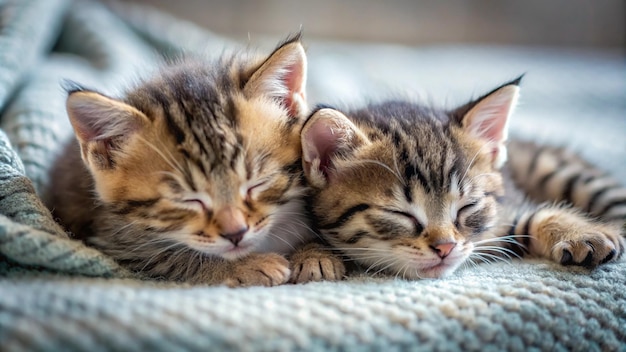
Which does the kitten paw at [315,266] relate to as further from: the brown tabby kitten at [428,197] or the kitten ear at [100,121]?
the kitten ear at [100,121]

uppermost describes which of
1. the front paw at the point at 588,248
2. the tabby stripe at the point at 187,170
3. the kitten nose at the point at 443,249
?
the tabby stripe at the point at 187,170

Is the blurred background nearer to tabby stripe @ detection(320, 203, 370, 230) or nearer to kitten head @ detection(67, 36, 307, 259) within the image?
kitten head @ detection(67, 36, 307, 259)

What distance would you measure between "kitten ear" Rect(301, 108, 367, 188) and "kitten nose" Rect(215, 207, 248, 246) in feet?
0.67

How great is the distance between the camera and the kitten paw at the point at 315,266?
1.02 meters

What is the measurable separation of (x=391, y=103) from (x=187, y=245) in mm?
633

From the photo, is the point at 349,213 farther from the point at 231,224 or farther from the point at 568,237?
the point at 568,237

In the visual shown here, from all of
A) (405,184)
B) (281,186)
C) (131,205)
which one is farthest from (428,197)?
(131,205)

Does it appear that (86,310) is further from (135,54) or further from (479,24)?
(479,24)

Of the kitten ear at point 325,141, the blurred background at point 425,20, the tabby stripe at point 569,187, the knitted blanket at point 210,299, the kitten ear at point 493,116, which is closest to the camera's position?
the knitted blanket at point 210,299

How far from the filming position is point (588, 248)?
3.48ft

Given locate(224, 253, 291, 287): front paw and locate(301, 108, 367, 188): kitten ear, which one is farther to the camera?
locate(301, 108, 367, 188): kitten ear

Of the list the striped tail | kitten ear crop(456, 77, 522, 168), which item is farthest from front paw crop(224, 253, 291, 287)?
the striped tail

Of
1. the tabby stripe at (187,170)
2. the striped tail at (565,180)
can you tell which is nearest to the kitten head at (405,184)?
the tabby stripe at (187,170)

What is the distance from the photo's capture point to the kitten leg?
1.06 meters
